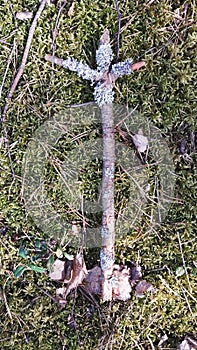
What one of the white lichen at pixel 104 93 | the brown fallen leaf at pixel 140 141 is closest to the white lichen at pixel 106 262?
the brown fallen leaf at pixel 140 141

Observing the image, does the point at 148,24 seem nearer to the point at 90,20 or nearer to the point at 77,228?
the point at 90,20

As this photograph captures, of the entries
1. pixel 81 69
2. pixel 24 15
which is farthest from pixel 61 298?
pixel 24 15

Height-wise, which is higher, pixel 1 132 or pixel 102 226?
pixel 1 132

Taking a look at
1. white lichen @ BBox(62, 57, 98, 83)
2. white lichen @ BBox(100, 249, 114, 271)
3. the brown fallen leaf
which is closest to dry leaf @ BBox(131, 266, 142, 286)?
white lichen @ BBox(100, 249, 114, 271)

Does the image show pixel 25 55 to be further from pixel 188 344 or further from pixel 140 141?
pixel 188 344

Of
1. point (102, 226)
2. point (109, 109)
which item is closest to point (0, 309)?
point (102, 226)

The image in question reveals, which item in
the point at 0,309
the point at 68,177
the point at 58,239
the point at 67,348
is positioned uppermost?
the point at 68,177

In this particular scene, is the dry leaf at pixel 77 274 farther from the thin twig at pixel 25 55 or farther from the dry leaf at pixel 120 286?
the thin twig at pixel 25 55
